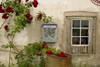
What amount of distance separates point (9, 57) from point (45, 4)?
222 cm

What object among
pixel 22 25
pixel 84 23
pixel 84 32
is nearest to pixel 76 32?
pixel 84 32

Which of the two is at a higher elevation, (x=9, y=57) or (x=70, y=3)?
(x=70, y=3)

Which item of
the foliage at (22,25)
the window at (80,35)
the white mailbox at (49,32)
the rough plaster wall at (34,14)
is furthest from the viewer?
the window at (80,35)

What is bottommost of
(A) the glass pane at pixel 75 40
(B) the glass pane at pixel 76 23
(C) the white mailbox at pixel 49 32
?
(A) the glass pane at pixel 75 40

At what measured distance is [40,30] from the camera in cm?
441

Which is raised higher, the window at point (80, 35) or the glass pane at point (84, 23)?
the glass pane at point (84, 23)

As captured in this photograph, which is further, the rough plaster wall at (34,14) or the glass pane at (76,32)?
the glass pane at (76,32)

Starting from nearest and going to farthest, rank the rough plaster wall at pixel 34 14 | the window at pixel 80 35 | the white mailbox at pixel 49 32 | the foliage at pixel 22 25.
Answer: the foliage at pixel 22 25 < the white mailbox at pixel 49 32 < the rough plaster wall at pixel 34 14 < the window at pixel 80 35

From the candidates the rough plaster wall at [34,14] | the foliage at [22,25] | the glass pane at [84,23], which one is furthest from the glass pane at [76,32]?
the foliage at [22,25]

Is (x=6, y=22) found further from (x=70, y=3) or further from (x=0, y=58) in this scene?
(x=70, y=3)

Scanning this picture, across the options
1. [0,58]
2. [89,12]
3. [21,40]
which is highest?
[89,12]

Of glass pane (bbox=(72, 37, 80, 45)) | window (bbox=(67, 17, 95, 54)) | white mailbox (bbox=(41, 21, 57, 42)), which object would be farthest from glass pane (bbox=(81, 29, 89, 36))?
white mailbox (bbox=(41, 21, 57, 42))

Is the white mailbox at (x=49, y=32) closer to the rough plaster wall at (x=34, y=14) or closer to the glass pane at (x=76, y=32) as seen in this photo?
the rough plaster wall at (x=34, y=14)

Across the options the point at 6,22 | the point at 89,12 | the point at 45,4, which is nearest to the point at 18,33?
the point at 6,22
